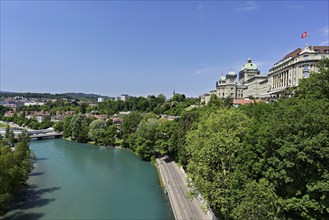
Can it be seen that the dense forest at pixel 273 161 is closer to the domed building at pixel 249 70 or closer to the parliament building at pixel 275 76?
the parliament building at pixel 275 76

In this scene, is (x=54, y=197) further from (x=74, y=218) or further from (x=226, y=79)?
(x=226, y=79)

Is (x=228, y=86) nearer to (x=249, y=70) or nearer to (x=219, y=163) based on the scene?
(x=249, y=70)

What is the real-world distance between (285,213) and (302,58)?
3601cm

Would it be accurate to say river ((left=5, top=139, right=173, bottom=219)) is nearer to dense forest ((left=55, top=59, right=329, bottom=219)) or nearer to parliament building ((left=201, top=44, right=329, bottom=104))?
dense forest ((left=55, top=59, right=329, bottom=219))

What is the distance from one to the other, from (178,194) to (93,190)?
822 centimetres

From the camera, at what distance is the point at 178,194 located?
20938 mm

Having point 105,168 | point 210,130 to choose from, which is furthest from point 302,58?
point 105,168

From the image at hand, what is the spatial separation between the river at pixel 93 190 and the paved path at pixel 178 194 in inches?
31.5

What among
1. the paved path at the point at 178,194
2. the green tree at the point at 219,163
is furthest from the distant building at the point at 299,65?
the green tree at the point at 219,163

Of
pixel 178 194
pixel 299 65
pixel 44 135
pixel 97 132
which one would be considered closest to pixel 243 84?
pixel 299 65

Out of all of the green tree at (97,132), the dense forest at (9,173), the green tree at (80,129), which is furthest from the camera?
the green tree at (80,129)

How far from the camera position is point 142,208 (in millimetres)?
19688

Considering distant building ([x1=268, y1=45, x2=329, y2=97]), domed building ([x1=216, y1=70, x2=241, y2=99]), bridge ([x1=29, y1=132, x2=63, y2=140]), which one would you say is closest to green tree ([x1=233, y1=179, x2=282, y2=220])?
distant building ([x1=268, y1=45, x2=329, y2=97])

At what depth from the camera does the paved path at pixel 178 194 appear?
57.1ft
